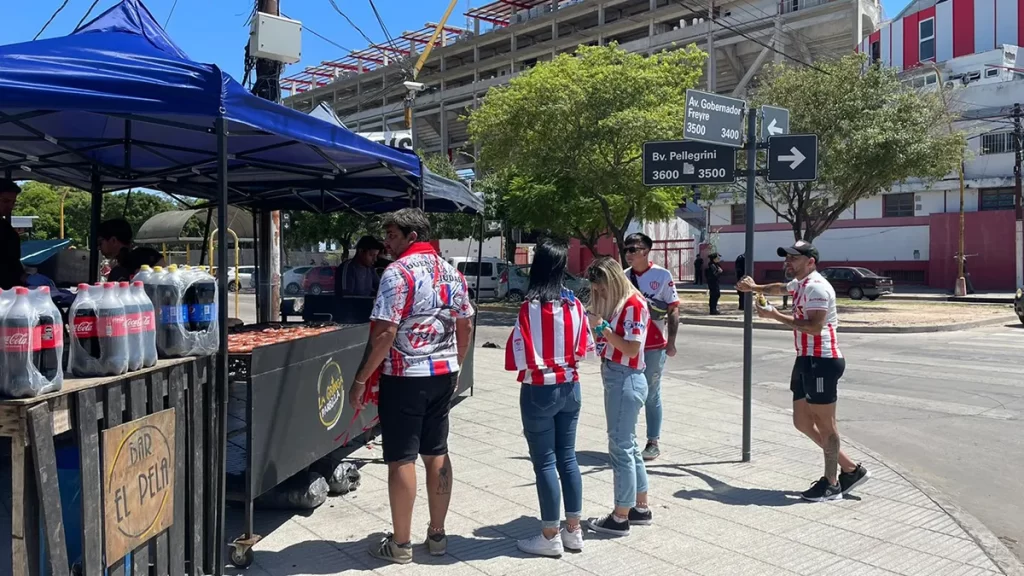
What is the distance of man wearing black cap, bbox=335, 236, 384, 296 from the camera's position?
26.9 feet

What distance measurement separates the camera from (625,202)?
22.3m

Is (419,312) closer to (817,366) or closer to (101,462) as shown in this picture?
(101,462)

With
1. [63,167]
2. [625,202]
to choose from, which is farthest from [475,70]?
[63,167]

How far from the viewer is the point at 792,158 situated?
611 centimetres

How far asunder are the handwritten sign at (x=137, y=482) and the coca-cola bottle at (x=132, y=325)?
0.80 ft

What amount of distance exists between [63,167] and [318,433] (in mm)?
3720

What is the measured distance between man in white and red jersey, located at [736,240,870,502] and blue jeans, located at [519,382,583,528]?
73.9 inches

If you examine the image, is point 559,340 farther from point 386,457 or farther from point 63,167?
point 63,167

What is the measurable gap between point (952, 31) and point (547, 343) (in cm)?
3822

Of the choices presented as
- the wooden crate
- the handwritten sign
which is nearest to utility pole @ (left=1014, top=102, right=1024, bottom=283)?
the wooden crate

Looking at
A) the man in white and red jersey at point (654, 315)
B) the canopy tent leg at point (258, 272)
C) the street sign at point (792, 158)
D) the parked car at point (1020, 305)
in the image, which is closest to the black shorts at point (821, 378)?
the man in white and red jersey at point (654, 315)

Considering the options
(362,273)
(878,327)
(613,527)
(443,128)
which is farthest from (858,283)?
(443,128)

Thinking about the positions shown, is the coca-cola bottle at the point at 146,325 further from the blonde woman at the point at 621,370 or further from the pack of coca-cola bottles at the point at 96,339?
the blonde woman at the point at 621,370

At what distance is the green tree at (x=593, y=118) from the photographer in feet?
62.3
